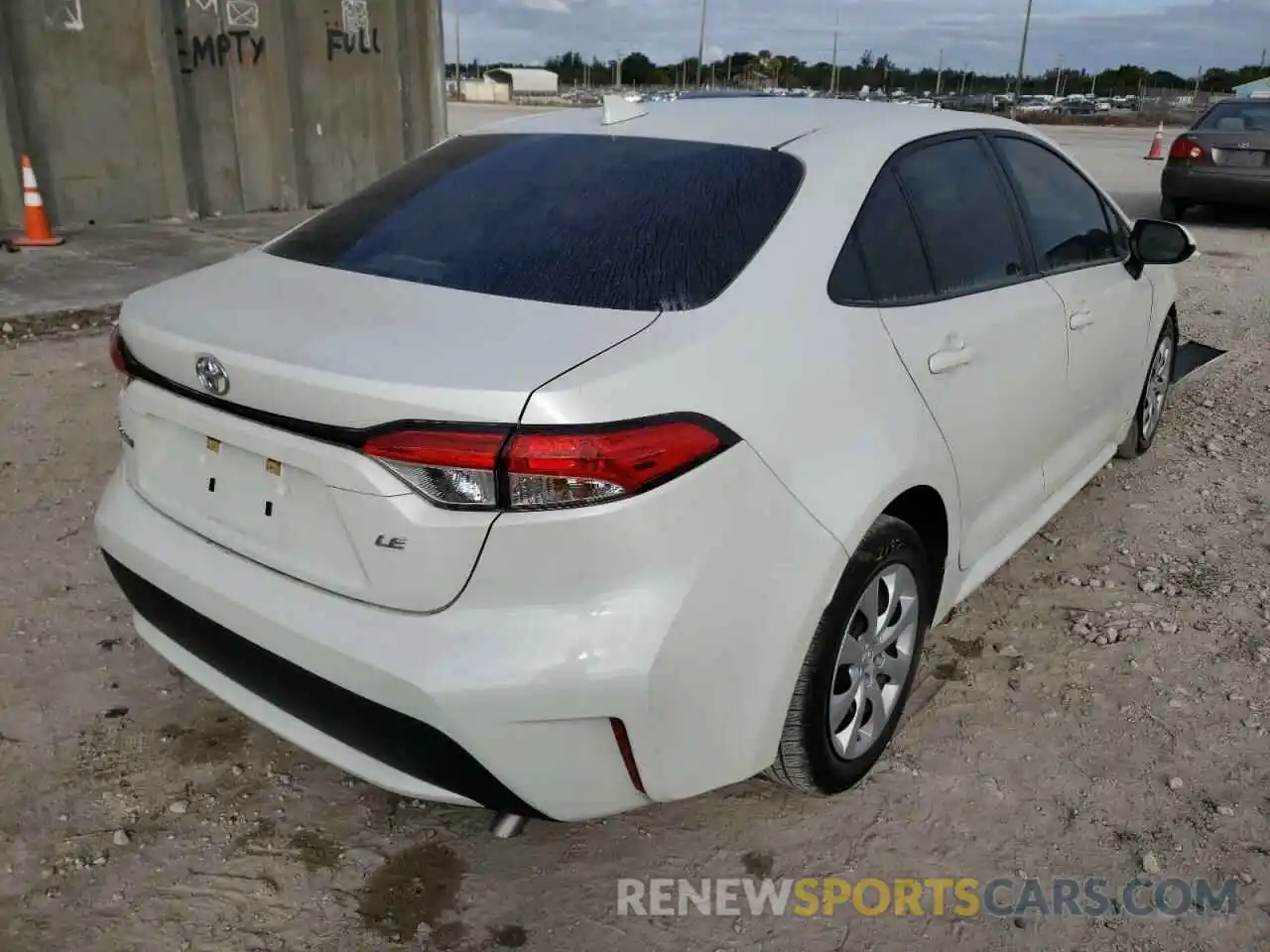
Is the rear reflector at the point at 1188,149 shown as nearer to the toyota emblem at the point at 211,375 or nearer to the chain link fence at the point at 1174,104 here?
the toyota emblem at the point at 211,375

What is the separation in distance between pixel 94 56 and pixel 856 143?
9394mm

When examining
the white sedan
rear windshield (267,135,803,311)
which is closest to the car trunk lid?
the white sedan

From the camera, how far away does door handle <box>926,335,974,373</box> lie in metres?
2.60

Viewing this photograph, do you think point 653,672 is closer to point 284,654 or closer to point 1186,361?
point 284,654

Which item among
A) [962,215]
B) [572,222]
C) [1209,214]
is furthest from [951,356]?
[1209,214]

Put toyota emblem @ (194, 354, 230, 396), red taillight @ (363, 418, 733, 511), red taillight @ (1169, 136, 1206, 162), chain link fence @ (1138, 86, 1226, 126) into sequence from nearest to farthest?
1. red taillight @ (363, 418, 733, 511)
2. toyota emblem @ (194, 354, 230, 396)
3. red taillight @ (1169, 136, 1206, 162)
4. chain link fence @ (1138, 86, 1226, 126)

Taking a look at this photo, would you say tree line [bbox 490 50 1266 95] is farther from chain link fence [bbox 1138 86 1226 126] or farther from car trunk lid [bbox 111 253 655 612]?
car trunk lid [bbox 111 253 655 612]

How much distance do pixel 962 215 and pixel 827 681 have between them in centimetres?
144

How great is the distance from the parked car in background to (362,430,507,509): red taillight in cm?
1234

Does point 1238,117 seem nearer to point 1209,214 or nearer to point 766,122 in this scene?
point 1209,214

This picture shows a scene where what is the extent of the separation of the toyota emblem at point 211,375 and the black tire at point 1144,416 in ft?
12.4

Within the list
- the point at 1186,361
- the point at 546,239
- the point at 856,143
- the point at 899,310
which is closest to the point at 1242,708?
the point at 899,310

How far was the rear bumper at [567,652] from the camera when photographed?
6.19 ft

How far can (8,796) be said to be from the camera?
2572 millimetres
